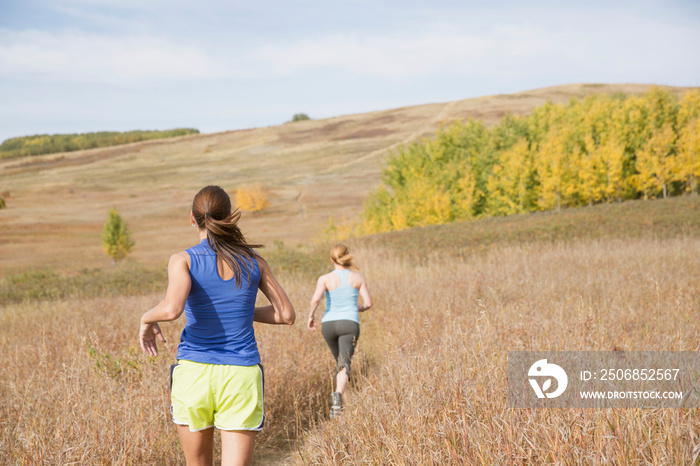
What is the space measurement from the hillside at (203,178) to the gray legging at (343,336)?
41.8 m

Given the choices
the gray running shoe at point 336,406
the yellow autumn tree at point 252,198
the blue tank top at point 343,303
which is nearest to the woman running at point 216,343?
the gray running shoe at point 336,406

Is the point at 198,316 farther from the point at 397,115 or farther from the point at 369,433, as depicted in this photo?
the point at 397,115

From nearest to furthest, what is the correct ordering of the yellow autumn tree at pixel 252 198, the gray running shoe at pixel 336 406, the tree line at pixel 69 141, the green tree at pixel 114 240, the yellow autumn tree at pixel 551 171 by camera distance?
the gray running shoe at pixel 336 406 < the yellow autumn tree at pixel 551 171 < the green tree at pixel 114 240 < the yellow autumn tree at pixel 252 198 < the tree line at pixel 69 141

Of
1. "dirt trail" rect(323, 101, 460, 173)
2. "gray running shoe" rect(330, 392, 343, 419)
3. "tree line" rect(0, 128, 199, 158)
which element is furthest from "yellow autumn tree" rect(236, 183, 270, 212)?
"tree line" rect(0, 128, 199, 158)

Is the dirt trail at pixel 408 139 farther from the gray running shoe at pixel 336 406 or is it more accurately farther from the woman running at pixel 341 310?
the gray running shoe at pixel 336 406

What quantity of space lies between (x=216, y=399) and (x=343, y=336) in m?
2.75

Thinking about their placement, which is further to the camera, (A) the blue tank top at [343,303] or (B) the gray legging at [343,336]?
(A) the blue tank top at [343,303]

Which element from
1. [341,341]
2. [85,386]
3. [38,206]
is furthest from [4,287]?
[38,206]

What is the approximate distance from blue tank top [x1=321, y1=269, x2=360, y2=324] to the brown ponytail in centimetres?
275

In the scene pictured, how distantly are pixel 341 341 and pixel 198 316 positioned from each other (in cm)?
285

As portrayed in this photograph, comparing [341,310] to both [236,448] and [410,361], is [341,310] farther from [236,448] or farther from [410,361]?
[236,448]

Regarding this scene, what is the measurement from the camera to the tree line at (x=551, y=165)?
37594 millimetres

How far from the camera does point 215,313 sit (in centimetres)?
250

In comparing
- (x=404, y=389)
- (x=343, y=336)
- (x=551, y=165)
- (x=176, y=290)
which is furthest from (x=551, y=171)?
(x=176, y=290)
